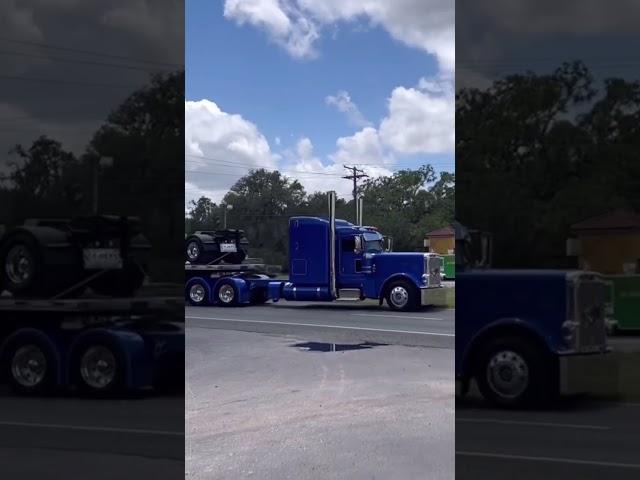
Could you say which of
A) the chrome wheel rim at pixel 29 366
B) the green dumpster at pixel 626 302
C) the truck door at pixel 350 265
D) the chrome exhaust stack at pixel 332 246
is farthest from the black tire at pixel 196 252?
the green dumpster at pixel 626 302

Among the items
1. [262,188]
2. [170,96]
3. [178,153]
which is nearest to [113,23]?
[170,96]

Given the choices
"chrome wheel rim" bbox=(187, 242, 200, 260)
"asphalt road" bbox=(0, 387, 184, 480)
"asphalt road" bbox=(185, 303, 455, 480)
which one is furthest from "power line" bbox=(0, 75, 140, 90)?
"chrome wheel rim" bbox=(187, 242, 200, 260)

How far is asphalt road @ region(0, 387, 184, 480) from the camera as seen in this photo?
366 cm

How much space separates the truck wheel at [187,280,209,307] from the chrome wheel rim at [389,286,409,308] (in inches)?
156

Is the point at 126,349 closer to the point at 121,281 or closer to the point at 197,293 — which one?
the point at 121,281

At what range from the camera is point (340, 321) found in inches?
569

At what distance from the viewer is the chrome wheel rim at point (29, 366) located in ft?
12.2

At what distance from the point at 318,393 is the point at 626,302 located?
20.3 feet

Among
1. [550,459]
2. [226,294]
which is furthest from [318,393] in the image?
[226,294]

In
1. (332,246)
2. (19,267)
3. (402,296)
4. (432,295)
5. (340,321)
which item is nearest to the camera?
(19,267)

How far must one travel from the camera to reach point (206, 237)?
16.6 m

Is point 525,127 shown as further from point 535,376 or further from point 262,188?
point 262,188

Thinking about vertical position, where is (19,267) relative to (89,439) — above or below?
above

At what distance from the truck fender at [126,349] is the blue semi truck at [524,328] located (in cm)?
150
